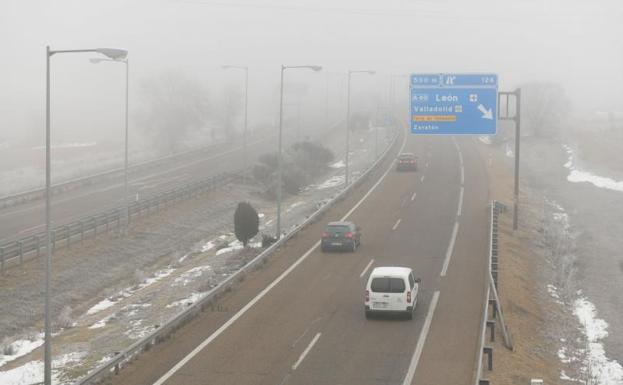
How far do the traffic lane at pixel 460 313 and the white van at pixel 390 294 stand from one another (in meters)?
1.08

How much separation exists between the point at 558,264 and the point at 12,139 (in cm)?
10003

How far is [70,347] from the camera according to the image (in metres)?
25.9

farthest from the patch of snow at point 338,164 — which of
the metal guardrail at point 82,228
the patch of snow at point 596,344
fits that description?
the patch of snow at point 596,344

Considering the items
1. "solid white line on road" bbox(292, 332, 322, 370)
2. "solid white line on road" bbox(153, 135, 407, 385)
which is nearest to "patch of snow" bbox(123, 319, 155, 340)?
"solid white line on road" bbox(153, 135, 407, 385)

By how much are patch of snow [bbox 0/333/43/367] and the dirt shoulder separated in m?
15.4

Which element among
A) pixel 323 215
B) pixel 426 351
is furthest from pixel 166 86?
pixel 426 351

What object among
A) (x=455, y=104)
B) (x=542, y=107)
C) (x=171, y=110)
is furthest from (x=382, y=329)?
(x=542, y=107)

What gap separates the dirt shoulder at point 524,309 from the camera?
21531 mm

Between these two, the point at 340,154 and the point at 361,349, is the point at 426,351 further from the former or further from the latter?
the point at 340,154

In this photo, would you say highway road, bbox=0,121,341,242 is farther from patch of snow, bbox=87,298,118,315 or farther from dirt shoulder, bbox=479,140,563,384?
dirt shoulder, bbox=479,140,563,384

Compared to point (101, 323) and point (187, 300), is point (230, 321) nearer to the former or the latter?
point (187, 300)

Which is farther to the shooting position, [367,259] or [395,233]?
[395,233]

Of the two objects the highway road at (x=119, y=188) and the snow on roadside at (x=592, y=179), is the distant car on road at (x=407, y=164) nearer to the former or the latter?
the snow on roadside at (x=592, y=179)

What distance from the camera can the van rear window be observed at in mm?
24438
